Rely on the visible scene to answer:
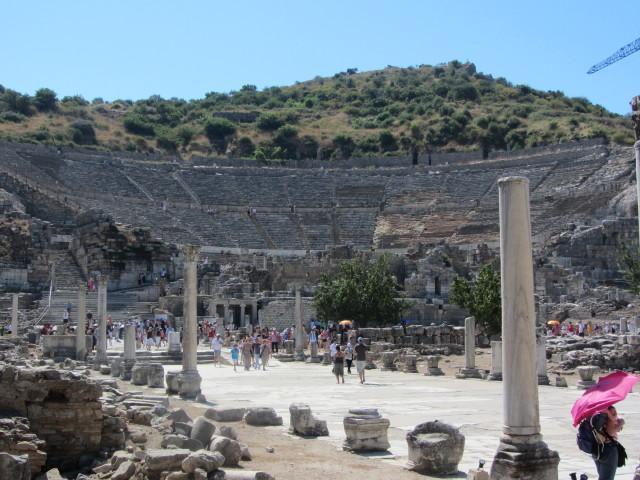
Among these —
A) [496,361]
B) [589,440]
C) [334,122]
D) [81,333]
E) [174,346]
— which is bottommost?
[589,440]

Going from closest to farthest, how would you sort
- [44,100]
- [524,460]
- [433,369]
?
1. [524,460]
2. [433,369]
3. [44,100]

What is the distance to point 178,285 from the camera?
47062mm

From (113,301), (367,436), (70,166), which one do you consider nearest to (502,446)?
(367,436)

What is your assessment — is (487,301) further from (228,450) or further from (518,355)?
(518,355)

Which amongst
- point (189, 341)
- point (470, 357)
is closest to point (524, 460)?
point (189, 341)

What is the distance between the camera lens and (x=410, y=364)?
1110 inches

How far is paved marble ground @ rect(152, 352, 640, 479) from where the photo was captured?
1142 centimetres

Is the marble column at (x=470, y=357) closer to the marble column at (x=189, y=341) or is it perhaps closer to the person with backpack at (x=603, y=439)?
the marble column at (x=189, y=341)

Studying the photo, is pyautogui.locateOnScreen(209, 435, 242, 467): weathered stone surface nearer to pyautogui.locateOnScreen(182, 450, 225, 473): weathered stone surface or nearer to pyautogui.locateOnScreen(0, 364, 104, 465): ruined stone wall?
pyautogui.locateOnScreen(182, 450, 225, 473): weathered stone surface

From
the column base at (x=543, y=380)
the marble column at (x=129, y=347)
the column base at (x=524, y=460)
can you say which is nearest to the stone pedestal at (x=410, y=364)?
the column base at (x=543, y=380)

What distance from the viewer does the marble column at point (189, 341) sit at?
59.7 feet

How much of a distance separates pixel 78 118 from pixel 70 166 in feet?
117

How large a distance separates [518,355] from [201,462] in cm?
365

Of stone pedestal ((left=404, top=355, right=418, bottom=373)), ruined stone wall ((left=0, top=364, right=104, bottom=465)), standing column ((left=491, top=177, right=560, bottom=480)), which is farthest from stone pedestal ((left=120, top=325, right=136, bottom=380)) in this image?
standing column ((left=491, top=177, right=560, bottom=480))
